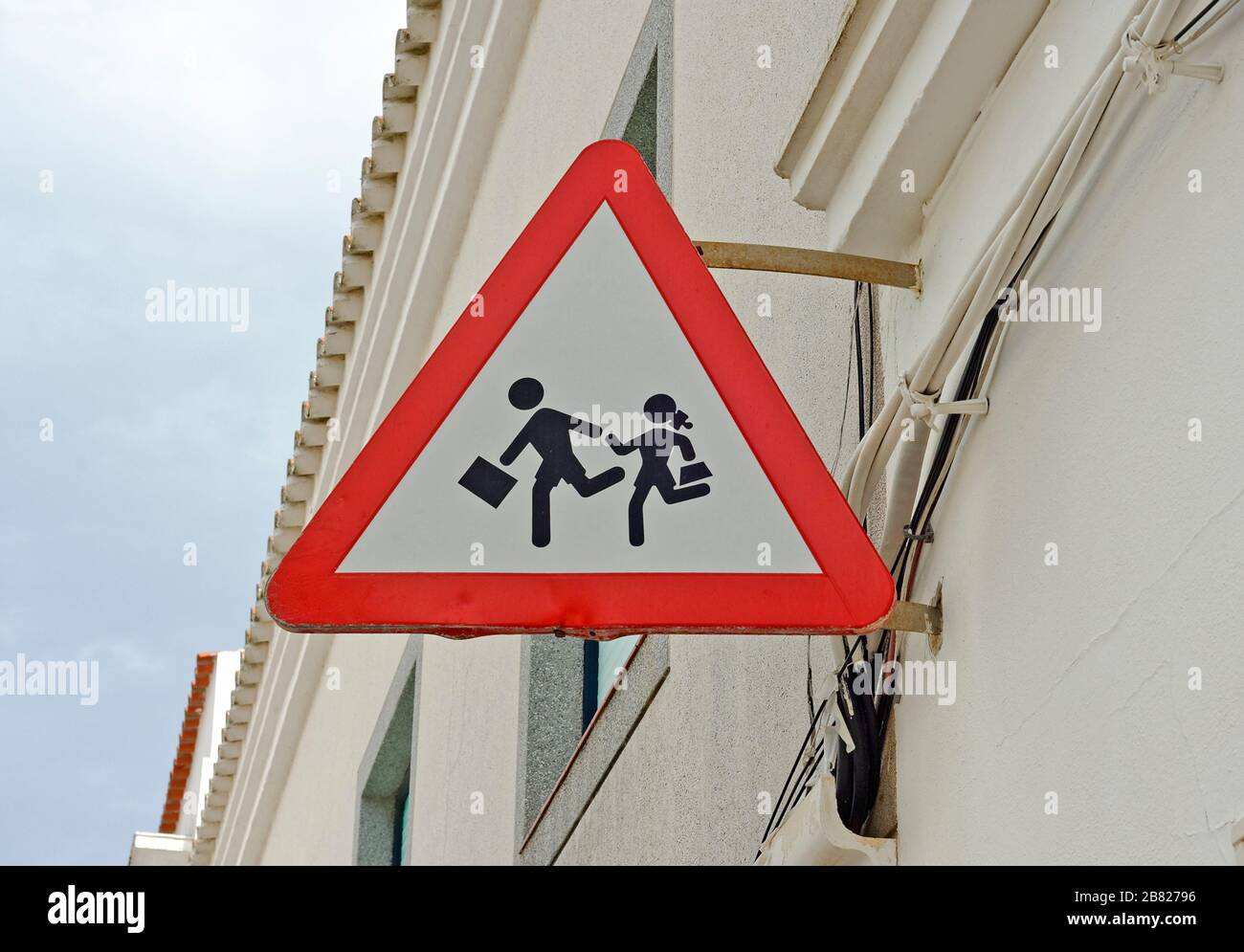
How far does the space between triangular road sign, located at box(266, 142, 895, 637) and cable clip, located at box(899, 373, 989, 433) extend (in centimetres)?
39

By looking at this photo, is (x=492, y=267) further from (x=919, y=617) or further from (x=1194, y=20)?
(x=1194, y=20)

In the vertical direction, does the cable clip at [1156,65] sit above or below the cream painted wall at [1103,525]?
above

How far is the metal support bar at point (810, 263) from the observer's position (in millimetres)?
2633

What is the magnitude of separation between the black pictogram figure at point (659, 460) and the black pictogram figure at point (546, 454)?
0.03 meters

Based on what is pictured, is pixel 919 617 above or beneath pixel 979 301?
beneath

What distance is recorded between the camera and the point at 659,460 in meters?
2.14

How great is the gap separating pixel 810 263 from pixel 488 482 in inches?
31.7

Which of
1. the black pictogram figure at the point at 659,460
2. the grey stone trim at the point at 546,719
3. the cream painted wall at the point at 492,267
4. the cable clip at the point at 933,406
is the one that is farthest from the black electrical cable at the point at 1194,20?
the grey stone trim at the point at 546,719

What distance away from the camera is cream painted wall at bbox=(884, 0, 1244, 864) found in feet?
6.03

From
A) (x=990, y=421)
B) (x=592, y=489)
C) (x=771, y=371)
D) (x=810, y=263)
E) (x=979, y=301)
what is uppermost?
(x=771, y=371)

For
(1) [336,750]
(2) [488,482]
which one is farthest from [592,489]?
(1) [336,750]

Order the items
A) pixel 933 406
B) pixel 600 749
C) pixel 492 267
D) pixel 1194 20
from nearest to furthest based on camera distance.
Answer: pixel 1194 20 → pixel 933 406 → pixel 600 749 → pixel 492 267

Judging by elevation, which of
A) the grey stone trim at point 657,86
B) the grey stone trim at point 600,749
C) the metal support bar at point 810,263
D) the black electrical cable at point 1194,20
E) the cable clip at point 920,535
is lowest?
the grey stone trim at point 600,749

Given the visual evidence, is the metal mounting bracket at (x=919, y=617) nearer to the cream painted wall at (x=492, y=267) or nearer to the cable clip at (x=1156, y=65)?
the cable clip at (x=1156, y=65)
